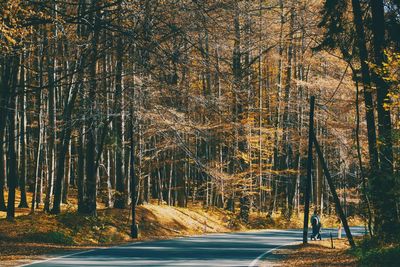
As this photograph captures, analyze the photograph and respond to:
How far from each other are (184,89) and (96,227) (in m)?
8.03

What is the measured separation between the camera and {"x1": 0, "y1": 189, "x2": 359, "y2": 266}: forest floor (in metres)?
22.5

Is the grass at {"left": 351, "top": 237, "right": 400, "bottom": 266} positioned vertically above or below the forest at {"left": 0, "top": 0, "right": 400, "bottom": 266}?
below

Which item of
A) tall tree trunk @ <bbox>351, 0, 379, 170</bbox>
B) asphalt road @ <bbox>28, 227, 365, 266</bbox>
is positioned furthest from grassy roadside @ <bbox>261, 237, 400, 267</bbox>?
tall tree trunk @ <bbox>351, 0, 379, 170</bbox>

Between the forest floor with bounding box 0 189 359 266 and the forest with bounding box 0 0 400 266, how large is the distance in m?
0.98

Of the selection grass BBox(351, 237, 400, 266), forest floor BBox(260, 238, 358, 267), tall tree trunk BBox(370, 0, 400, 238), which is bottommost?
forest floor BBox(260, 238, 358, 267)

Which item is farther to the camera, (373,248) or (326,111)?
(326,111)

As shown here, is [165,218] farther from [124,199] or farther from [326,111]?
[326,111]

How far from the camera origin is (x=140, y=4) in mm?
14281

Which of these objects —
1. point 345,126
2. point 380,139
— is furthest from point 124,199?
point 380,139

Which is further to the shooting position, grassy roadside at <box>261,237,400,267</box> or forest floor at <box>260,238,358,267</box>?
forest floor at <box>260,238,358,267</box>

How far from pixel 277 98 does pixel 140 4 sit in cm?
3557

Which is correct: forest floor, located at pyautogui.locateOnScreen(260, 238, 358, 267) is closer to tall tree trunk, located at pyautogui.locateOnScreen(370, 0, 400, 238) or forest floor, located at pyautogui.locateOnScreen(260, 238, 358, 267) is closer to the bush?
the bush

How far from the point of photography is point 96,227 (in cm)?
2912

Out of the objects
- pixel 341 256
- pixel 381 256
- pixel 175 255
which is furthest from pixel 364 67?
pixel 175 255
